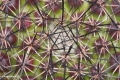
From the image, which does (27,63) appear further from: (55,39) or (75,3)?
(75,3)

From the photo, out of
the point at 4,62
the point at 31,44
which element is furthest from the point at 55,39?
the point at 4,62

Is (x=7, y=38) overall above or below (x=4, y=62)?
above

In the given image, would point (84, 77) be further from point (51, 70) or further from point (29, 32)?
point (29, 32)

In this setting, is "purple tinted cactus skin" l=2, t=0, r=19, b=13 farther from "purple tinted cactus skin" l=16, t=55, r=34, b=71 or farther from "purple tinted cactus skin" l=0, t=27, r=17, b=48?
"purple tinted cactus skin" l=16, t=55, r=34, b=71

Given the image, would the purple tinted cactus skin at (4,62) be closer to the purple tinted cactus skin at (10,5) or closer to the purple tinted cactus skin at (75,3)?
the purple tinted cactus skin at (10,5)


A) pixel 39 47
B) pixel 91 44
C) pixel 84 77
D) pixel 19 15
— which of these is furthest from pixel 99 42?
pixel 19 15

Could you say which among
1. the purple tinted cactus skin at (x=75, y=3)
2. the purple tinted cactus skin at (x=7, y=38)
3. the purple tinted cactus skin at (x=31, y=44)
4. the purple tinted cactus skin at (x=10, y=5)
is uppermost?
the purple tinted cactus skin at (x=10, y=5)

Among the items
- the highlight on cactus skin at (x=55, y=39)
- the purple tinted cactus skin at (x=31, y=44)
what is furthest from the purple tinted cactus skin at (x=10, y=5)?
the purple tinted cactus skin at (x=31, y=44)

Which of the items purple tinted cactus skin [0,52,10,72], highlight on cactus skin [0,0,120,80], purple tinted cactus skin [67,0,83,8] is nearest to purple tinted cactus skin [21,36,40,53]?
highlight on cactus skin [0,0,120,80]
